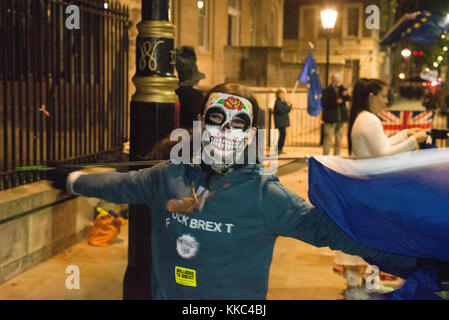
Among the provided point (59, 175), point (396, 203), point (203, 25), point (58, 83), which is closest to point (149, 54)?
point (59, 175)

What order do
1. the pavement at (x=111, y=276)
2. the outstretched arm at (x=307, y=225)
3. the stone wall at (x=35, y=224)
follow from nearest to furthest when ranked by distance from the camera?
the outstretched arm at (x=307, y=225) → the pavement at (x=111, y=276) → the stone wall at (x=35, y=224)

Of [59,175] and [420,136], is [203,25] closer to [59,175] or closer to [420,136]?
[420,136]

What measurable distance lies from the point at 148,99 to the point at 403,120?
734 centimetres

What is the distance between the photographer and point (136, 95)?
4523 millimetres

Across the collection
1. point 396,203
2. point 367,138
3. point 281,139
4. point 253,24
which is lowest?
point 281,139

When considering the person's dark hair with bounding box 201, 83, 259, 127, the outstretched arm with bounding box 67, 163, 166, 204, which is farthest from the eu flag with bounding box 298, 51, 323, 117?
the outstretched arm with bounding box 67, 163, 166, 204

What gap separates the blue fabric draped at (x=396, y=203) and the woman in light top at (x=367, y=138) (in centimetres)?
202

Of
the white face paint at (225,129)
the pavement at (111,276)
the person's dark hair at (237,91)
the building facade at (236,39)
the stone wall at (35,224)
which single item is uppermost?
the building facade at (236,39)

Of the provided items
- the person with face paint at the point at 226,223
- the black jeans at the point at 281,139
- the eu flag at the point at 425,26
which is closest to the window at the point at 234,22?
the eu flag at the point at 425,26

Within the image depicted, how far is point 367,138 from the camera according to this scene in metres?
5.20

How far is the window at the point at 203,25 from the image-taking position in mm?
19781

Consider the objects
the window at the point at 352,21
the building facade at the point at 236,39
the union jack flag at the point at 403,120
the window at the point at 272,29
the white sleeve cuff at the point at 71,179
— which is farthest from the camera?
the window at the point at 352,21

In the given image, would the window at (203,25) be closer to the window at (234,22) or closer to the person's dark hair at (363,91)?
the window at (234,22)
